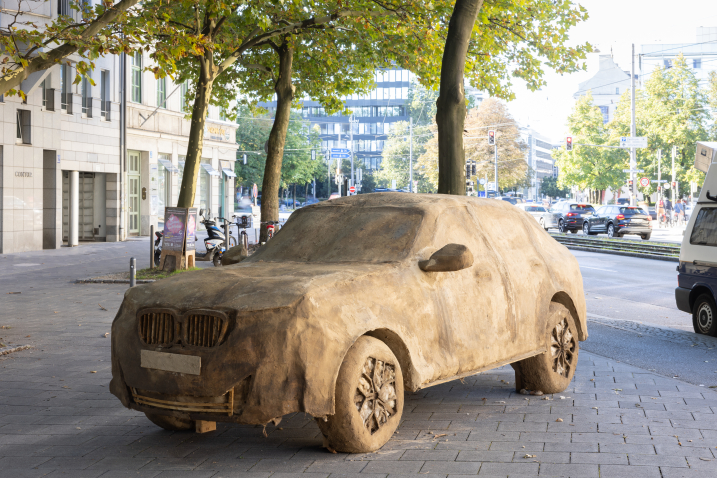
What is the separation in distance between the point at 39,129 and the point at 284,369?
75.3ft

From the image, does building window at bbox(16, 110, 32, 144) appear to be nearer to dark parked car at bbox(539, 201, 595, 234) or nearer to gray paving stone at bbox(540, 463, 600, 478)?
gray paving stone at bbox(540, 463, 600, 478)

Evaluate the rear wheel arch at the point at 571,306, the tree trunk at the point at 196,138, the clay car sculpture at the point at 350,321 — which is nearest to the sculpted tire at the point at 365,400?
the clay car sculpture at the point at 350,321

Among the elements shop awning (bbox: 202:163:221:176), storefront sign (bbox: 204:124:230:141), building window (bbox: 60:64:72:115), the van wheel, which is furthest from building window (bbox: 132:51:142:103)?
the van wheel

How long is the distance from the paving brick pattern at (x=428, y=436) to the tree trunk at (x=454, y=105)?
208 inches

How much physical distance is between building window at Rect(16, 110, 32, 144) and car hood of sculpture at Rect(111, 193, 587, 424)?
67.2ft

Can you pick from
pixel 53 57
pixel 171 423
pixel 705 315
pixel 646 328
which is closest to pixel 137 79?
pixel 53 57

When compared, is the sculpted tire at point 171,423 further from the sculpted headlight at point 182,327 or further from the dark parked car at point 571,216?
the dark parked car at point 571,216

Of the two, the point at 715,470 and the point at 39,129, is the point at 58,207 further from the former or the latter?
the point at 715,470

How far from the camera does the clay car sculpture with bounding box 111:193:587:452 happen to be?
15.0 feet

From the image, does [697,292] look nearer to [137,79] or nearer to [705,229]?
[705,229]

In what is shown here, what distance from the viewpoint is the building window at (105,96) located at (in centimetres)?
3019

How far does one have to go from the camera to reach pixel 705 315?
411 inches

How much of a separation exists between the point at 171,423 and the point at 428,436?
178 cm

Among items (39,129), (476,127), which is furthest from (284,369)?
(476,127)
